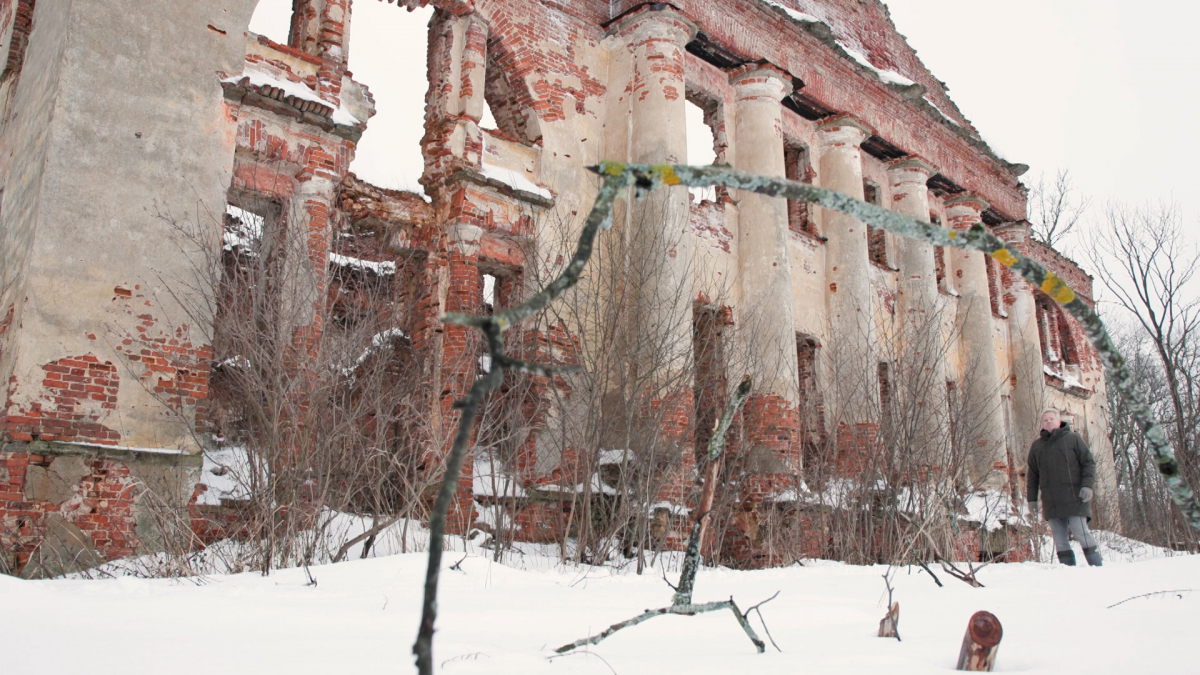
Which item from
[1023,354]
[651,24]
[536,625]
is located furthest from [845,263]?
[536,625]

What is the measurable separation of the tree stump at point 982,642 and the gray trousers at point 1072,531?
5.66 m

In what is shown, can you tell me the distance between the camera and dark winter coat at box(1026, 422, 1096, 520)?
24.4ft

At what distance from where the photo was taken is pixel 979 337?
16.3 meters

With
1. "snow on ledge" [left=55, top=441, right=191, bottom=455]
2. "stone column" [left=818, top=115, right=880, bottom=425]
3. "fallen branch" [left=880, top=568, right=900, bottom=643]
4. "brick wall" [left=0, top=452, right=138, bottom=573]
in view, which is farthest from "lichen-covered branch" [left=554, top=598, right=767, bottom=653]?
"stone column" [left=818, top=115, right=880, bottom=425]

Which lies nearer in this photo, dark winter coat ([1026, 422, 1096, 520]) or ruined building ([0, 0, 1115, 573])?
ruined building ([0, 0, 1115, 573])

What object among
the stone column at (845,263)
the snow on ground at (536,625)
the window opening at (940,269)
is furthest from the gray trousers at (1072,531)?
the window opening at (940,269)

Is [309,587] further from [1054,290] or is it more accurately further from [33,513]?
[1054,290]

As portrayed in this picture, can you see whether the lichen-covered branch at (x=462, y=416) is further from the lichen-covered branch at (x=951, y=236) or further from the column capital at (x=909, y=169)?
the column capital at (x=909, y=169)

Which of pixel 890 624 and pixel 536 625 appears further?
pixel 536 625

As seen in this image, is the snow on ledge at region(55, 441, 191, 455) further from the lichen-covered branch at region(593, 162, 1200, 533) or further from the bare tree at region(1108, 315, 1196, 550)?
the bare tree at region(1108, 315, 1196, 550)

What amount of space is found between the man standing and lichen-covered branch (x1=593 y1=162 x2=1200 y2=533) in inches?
245

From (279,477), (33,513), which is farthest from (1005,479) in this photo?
(33,513)

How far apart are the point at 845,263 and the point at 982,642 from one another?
11770 mm

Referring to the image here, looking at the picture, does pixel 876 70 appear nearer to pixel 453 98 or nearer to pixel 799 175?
pixel 799 175
